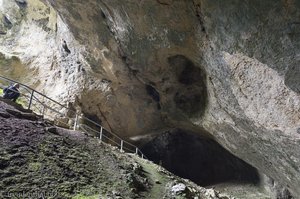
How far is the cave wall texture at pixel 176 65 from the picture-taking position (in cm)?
798

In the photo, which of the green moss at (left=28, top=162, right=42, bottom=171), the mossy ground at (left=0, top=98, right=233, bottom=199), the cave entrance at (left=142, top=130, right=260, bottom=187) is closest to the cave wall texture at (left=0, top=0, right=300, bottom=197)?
the cave entrance at (left=142, top=130, right=260, bottom=187)

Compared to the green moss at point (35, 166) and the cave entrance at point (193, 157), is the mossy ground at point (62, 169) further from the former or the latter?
the cave entrance at point (193, 157)

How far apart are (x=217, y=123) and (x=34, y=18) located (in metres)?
12.6

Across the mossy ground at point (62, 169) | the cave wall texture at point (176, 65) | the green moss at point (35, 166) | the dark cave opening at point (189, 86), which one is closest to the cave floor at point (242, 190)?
the cave wall texture at point (176, 65)

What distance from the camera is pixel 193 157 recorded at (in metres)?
→ 18.6

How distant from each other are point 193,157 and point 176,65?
819cm

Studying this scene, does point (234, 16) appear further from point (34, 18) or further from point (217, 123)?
point (34, 18)

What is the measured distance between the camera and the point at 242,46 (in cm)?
834

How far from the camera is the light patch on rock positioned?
8.06m

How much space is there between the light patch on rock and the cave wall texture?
1.2 inches

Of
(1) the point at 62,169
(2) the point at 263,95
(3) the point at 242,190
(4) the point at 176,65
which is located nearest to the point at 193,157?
(3) the point at 242,190

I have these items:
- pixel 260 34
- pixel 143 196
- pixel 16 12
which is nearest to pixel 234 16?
pixel 260 34

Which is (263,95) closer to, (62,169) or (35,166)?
(62,169)

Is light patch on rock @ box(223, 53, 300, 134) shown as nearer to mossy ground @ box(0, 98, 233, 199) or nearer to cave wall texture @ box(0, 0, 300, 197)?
cave wall texture @ box(0, 0, 300, 197)
